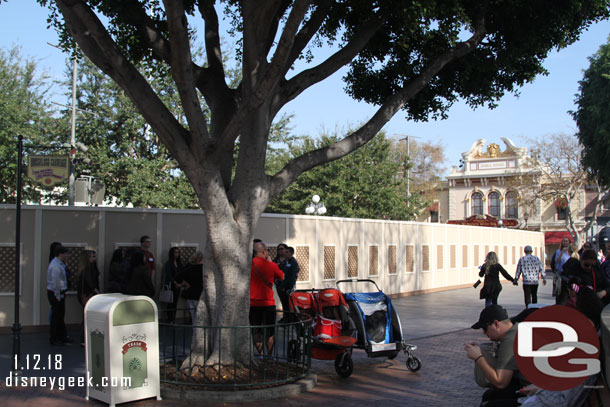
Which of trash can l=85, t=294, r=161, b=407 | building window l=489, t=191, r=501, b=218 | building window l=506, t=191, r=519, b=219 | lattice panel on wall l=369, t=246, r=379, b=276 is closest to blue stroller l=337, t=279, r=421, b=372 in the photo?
trash can l=85, t=294, r=161, b=407

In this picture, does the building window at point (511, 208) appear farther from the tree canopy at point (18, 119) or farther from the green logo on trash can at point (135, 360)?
the green logo on trash can at point (135, 360)

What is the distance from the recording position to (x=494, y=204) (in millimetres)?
61875

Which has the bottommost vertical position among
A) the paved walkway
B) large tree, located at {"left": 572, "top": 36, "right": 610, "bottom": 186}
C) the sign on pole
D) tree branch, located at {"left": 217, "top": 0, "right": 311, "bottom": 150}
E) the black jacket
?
the paved walkway

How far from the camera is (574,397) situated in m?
3.78

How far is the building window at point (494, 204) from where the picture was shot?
61.6 m

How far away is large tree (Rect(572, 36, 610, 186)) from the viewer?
2670 cm

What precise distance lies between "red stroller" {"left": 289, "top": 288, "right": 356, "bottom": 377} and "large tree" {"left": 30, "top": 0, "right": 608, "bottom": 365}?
1.48 metres

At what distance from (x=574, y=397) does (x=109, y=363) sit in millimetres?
5098

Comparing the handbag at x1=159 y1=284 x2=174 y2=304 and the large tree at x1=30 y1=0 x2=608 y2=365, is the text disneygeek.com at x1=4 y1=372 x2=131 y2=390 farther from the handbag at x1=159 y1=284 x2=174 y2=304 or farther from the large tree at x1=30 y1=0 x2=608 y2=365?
the handbag at x1=159 y1=284 x2=174 y2=304

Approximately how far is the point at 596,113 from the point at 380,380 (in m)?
21.6

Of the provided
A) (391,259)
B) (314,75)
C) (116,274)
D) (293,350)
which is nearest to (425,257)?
(391,259)

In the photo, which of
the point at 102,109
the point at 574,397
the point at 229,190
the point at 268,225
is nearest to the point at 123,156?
the point at 102,109

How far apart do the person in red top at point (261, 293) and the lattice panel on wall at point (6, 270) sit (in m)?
6.05

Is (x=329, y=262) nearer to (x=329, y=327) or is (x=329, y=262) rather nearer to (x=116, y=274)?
(x=116, y=274)
